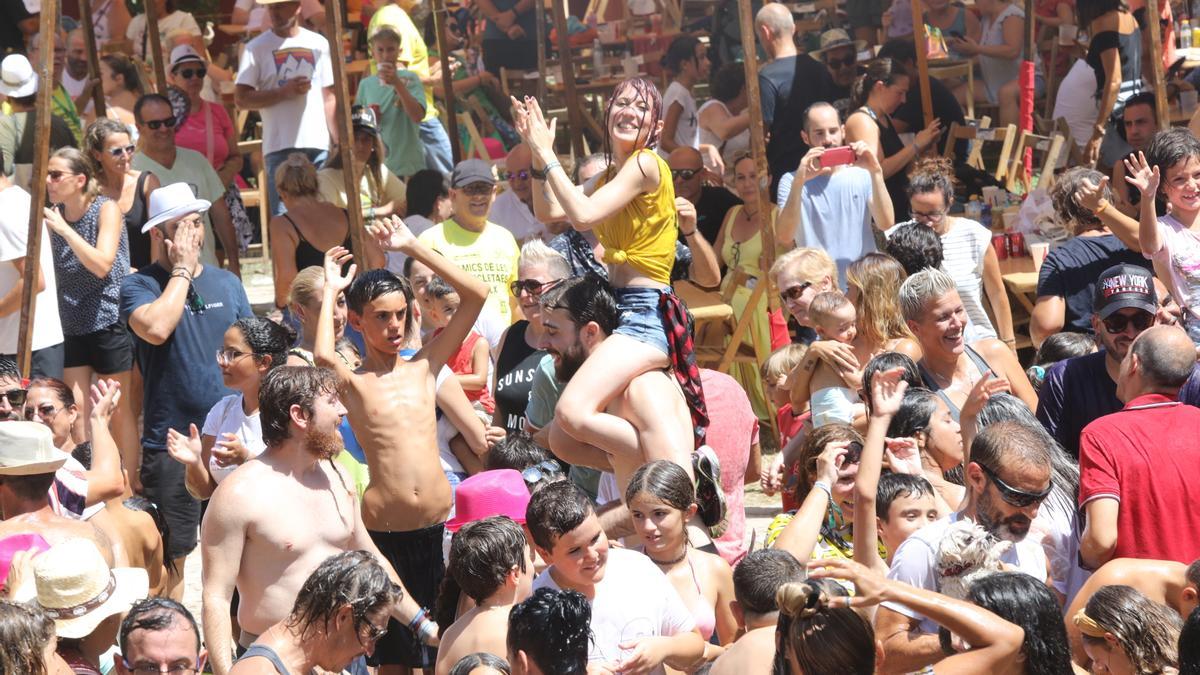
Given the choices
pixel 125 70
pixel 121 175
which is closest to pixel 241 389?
pixel 121 175

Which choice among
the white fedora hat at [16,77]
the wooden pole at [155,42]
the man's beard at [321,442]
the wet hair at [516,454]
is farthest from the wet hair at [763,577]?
the wooden pole at [155,42]

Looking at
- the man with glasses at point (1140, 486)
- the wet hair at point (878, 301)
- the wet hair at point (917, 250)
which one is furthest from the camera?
the wet hair at point (917, 250)

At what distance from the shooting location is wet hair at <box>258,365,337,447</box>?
15.3ft

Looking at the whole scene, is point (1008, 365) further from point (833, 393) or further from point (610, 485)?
point (610, 485)

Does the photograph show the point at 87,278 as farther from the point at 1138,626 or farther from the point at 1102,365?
the point at 1138,626

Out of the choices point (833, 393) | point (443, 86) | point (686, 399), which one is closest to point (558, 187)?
point (686, 399)

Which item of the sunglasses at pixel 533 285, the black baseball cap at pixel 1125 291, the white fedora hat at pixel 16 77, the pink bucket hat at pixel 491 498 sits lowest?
the pink bucket hat at pixel 491 498

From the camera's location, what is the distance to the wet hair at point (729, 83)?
34.5ft

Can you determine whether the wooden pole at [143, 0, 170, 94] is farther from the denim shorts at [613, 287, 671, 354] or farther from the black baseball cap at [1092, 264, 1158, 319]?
the black baseball cap at [1092, 264, 1158, 319]

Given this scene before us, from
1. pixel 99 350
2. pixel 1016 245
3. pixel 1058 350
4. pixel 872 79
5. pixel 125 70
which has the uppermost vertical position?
pixel 125 70

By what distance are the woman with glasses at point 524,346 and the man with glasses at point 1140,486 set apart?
8.75ft

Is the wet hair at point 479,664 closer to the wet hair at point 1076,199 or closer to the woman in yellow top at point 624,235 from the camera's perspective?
the woman in yellow top at point 624,235

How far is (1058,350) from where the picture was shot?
604 cm

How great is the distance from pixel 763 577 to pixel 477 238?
4442mm
